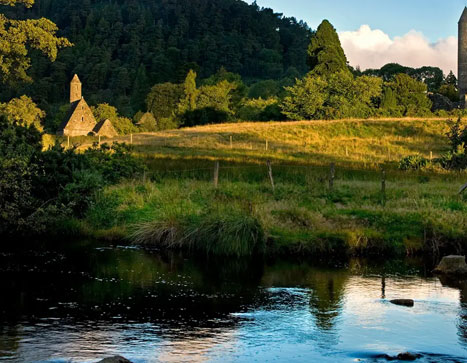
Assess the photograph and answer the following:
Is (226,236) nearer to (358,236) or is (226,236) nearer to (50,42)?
(358,236)

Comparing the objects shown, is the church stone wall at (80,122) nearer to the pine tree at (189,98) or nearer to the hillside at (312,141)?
the pine tree at (189,98)

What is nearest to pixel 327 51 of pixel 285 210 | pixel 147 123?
pixel 147 123

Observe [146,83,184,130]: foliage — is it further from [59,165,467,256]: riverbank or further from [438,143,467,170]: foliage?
[59,165,467,256]: riverbank

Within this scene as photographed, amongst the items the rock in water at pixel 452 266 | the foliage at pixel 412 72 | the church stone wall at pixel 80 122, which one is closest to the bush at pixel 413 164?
the rock in water at pixel 452 266

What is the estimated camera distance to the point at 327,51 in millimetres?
89125

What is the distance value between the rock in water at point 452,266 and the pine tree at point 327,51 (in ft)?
235

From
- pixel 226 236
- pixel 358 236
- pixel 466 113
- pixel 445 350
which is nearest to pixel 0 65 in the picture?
pixel 226 236

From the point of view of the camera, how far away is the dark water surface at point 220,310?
37.3 ft

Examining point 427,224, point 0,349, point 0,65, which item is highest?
point 0,65

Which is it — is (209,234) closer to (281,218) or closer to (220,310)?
(281,218)

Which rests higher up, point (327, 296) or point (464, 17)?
point (464, 17)

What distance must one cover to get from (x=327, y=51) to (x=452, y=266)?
73.7 meters

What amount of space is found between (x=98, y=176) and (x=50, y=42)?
52.7ft

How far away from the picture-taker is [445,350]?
38.0ft
